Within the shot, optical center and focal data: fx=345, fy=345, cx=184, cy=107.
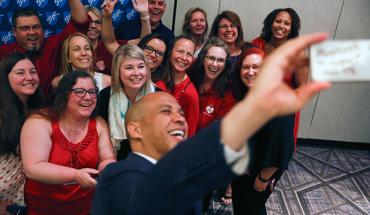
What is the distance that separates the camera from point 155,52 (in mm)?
2459

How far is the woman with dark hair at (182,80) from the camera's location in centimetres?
224

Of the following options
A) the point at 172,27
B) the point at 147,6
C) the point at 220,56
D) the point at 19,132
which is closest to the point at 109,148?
the point at 19,132

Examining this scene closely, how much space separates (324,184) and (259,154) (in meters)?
1.68

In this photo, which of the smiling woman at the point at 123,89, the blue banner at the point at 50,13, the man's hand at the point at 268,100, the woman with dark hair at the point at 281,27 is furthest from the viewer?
the woman with dark hair at the point at 281,27

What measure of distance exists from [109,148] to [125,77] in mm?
507

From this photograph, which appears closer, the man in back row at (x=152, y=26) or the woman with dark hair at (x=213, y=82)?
the woman with dark hair at (x=213, y=82)


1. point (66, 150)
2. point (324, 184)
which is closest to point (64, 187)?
point (66, 150)

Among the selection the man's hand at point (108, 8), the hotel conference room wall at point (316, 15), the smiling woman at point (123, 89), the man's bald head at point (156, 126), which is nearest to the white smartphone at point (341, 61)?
the man's bald head at point (156, 126)

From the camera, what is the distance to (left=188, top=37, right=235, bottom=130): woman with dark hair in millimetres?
2328

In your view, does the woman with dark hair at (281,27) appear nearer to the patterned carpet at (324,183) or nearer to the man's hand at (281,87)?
the patterned carpet at (324,183)

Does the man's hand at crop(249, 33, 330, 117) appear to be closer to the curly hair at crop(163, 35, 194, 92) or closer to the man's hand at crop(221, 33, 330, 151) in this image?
the man's hand at crop(221, 33, 330, 151)

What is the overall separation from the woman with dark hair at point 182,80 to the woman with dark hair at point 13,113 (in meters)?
0.82

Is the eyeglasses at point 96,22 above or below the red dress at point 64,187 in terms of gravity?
above

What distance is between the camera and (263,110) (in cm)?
60
